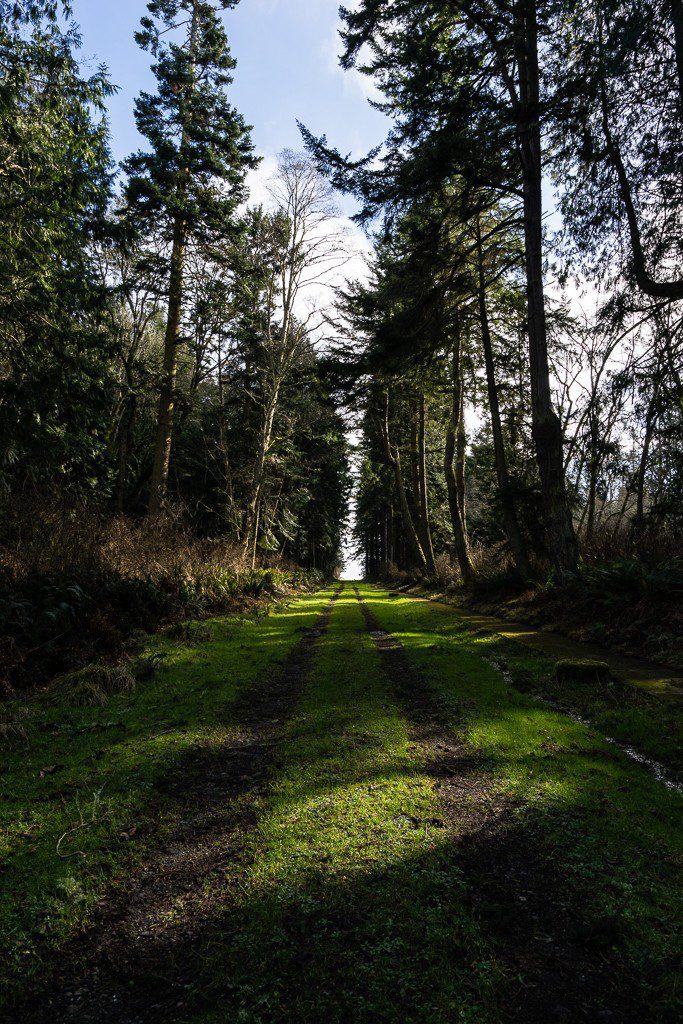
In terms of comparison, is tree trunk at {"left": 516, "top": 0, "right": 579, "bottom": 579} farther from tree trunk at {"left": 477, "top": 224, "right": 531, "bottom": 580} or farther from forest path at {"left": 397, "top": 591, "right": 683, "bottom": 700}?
forest path at {"left": 397, "top": 591, "right": 683, "bottom": 700}

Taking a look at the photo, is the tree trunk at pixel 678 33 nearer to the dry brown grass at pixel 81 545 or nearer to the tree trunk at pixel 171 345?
the tree trunk at pixel 171 345

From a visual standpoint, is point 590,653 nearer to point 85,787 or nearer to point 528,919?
point 528,919

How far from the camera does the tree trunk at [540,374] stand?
11469mm

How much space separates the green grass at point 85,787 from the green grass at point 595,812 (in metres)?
2.71

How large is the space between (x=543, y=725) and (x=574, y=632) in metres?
4.53

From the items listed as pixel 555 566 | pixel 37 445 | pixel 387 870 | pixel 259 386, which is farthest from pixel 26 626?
pixel 259 386

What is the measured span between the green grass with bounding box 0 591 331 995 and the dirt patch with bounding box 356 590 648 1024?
2.14 m

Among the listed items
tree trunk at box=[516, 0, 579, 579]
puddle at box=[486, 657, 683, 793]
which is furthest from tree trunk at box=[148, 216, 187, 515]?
puddle at box=[486, 657, 683, 793]

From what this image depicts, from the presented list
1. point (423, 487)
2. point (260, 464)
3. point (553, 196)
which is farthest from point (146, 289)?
point (423, 487)

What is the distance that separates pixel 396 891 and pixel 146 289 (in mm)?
16484

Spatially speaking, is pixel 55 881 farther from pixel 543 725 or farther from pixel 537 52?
pixel 537 52

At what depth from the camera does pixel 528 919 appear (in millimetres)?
2473

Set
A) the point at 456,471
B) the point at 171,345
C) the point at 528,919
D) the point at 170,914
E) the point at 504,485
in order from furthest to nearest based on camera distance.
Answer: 1. the point at 456,471
2. the point at 171,345
3. the point at 504,485
4. the point at 170,914
5. the point at 528,919

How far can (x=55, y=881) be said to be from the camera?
2756mm
